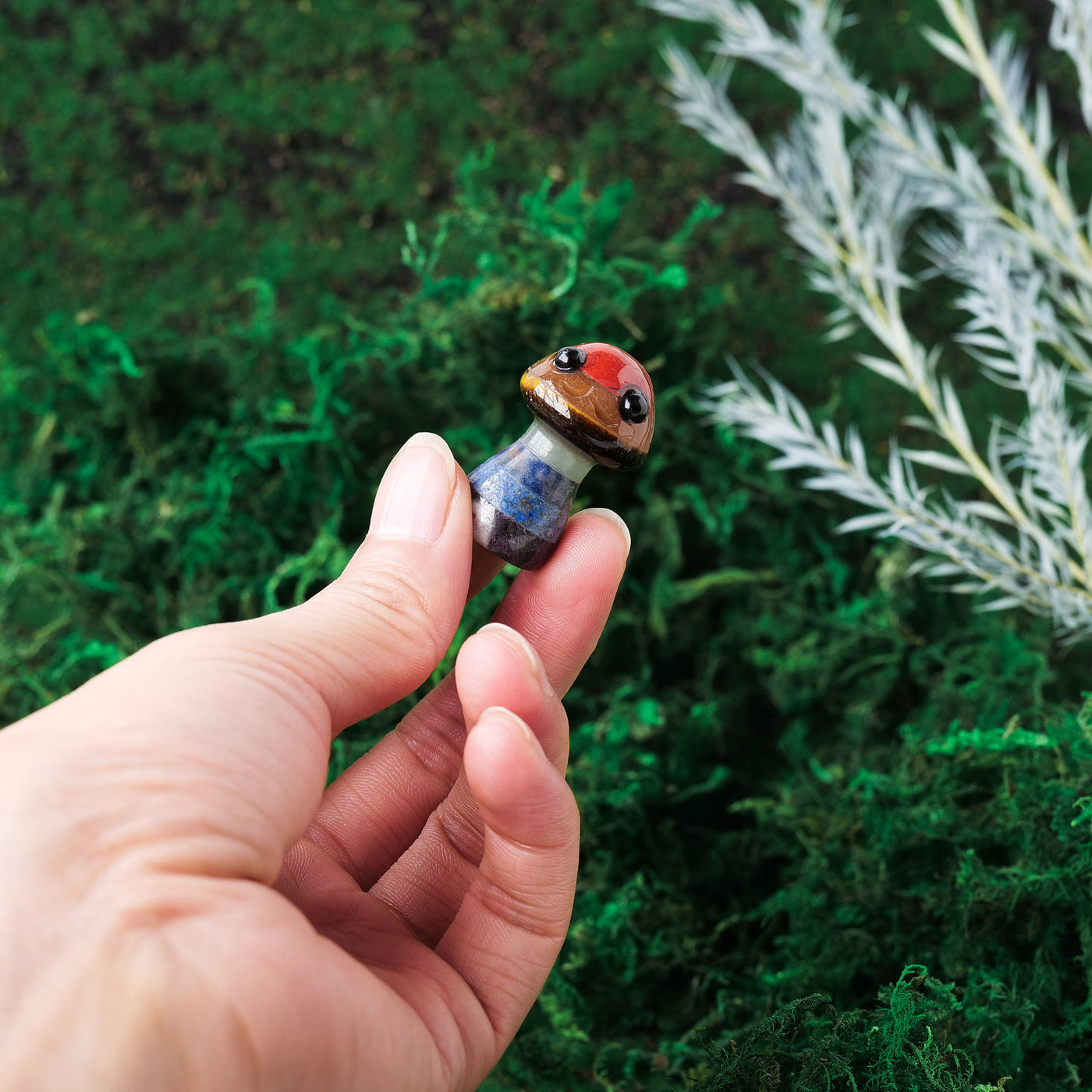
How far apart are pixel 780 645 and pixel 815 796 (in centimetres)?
31

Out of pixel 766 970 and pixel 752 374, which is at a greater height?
pixel 752 374

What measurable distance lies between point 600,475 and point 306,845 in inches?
35.7

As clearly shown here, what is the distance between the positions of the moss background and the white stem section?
1.85 ft

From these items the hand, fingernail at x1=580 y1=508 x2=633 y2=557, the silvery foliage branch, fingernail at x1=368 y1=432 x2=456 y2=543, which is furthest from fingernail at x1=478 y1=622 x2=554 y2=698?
the silvery foliage branch

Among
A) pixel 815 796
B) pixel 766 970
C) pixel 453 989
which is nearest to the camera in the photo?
pixel 453 989

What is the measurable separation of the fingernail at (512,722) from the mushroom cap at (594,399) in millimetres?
327

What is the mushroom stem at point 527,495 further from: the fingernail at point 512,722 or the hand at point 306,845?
the fingernail at point 512,722

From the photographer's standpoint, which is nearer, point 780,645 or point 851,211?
point 851,211

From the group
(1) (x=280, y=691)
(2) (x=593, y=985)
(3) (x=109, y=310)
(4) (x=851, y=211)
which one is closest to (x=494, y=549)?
(1) (x=280, y=691)

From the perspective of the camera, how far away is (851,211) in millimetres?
1645

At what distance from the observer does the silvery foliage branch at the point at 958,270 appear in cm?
139

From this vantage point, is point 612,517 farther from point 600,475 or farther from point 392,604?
point 600,475

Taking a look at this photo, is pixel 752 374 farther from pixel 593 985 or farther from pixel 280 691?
pixel 280 691

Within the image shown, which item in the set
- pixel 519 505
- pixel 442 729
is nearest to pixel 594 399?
pixel 519 505
